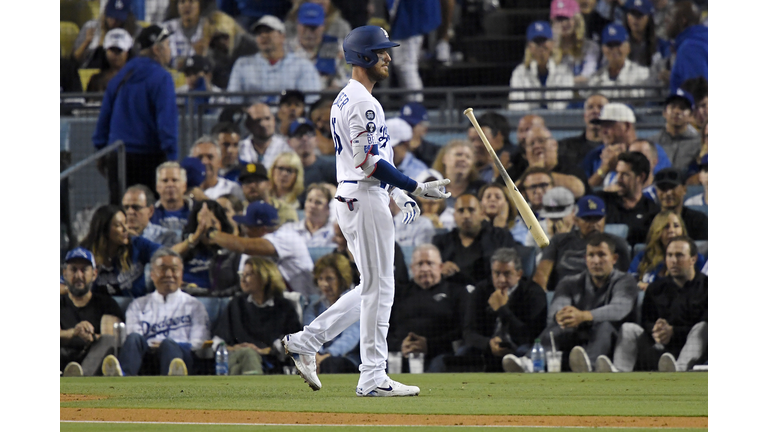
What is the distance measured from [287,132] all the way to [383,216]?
423cm

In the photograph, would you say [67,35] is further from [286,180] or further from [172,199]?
[286,180]

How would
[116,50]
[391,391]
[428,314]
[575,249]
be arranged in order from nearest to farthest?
[391,391], [428,314], [575,249], [116,50]

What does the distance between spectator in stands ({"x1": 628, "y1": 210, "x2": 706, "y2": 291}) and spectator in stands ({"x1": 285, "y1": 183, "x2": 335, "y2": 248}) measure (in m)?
2.35

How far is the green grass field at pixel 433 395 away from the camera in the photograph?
15.4 ft

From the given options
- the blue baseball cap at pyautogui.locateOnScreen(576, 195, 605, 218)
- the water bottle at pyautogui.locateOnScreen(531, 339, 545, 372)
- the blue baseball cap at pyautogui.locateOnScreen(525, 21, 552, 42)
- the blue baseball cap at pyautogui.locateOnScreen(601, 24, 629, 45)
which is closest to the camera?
the water bottle at pyautogui.locateOnScreen(531, 339, 545, 372)

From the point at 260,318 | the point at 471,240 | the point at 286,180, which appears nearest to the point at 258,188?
the point at 286,180

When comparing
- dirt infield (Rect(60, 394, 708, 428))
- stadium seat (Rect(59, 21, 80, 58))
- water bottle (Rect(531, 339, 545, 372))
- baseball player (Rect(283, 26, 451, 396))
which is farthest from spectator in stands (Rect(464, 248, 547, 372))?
stadium seat (Rect(59, 21, 80, 58))

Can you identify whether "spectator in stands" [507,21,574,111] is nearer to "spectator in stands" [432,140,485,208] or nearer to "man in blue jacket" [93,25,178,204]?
"spectator in stands" [432,140,485,208]

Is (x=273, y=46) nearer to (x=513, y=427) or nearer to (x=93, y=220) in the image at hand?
(x=93, y=220)

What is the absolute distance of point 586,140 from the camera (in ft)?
27.9

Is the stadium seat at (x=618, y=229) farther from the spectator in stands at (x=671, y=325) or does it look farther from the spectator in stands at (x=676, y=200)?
the spectator in stands at (x=671, y=325)

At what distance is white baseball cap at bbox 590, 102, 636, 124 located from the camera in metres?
8.36

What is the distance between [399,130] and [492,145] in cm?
83

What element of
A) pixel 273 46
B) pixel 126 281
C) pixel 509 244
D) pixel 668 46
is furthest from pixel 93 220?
pixel 668 46
